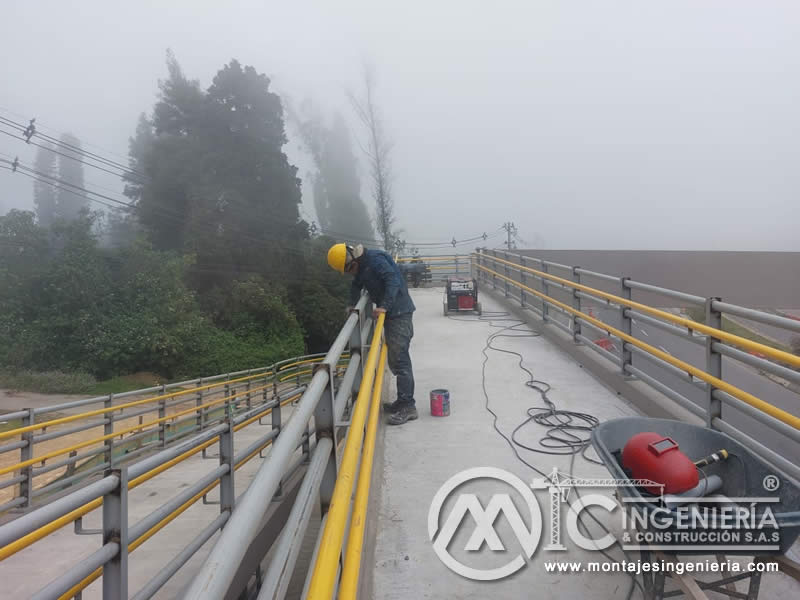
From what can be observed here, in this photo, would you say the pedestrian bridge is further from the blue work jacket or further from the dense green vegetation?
the dense green vegetation

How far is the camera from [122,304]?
30688mm

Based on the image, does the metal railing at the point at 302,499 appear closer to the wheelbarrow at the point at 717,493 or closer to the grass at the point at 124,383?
the wheelbarrow at the point at 717,493

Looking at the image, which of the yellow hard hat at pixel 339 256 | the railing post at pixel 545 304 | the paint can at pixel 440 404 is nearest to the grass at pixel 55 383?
the railing post at pixel 545 304

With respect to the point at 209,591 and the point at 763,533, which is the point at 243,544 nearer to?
the point at 209,591

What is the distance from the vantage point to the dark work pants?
512cm

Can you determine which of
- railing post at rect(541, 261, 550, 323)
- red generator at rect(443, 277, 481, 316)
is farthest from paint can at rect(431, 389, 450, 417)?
red generator at rect(443, 277, 481, 316)

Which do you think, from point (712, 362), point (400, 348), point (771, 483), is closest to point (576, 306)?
point (400, 348)

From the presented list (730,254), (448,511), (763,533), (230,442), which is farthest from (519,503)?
(730,254)

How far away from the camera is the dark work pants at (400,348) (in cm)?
512

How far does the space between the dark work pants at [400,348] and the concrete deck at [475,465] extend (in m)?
0.35

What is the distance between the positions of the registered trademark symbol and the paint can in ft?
10.3

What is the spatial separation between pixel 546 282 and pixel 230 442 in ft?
18.0

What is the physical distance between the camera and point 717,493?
2.58m

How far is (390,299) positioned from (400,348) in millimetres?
486
